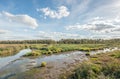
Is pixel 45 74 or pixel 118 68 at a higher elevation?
pixel 118 68

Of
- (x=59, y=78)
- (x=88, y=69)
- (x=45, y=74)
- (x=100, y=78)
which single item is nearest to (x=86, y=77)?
(x=88, y=69)

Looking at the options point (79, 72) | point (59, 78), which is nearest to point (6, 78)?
point (59, 78)

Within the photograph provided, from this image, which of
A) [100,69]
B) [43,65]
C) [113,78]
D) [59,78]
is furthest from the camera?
[43,65]

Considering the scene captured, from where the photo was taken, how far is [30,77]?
20953mm

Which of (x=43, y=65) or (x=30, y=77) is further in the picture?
(x=43, y=65)

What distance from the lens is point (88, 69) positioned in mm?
16359

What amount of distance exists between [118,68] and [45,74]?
11.1 m

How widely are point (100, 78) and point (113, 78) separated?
5.66 feet

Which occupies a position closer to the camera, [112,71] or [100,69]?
[112,71]

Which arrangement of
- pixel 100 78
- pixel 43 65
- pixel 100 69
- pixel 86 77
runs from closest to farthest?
pixel 100 78
pixel 86 77
pixel 100 69
pixel 43 65

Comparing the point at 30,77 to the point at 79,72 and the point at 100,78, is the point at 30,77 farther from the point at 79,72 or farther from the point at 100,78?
the point at 100,78

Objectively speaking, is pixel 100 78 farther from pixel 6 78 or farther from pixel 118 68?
pixel 6 78

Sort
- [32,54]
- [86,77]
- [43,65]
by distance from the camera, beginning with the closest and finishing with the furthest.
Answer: [86,77]
[43,65]
[32,54]

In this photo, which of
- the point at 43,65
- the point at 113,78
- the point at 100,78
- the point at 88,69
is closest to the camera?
the point at 100,78
